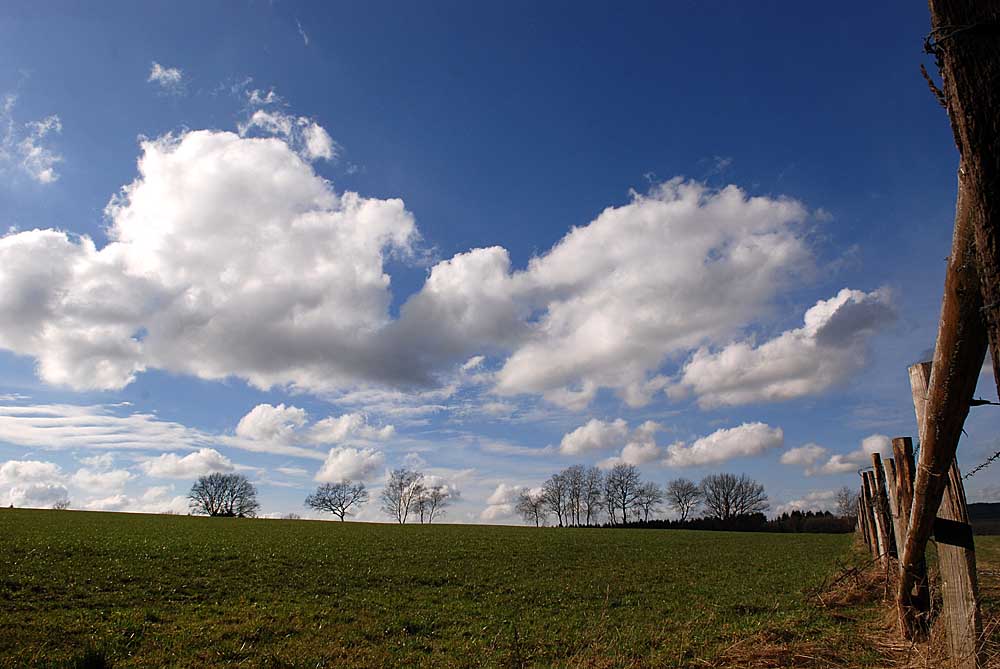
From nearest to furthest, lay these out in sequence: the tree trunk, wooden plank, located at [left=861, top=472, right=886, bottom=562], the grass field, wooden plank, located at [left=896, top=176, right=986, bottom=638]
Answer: the tree trunk
wooden plank, located at [left=896, top=176, right=986, bottom=638]
the grass field
wooden plank, located at [left=861, top=472, right=886, bottom=562]

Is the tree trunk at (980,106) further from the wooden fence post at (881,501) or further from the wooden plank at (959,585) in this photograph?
the wooden fence post at (881,501)

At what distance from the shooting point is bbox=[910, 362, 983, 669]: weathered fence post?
18.8 feet

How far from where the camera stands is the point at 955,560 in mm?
5902

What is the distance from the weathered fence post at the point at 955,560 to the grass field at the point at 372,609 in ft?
5.45

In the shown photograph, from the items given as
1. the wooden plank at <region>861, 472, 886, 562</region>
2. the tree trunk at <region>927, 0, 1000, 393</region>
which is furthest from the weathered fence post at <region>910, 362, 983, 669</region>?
the wooden plank at <region>861, 472, 886, 562</region>

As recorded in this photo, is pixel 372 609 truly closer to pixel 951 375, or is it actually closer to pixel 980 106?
pixel 951 375

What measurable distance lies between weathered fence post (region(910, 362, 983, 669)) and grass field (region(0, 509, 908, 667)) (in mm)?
1661

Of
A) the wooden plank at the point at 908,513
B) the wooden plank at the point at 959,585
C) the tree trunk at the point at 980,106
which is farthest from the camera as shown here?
the wooden plank at the point at 908,513

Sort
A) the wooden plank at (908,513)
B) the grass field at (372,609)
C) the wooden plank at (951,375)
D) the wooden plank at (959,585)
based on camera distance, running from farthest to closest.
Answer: the grass field at (372,609) < the wooden plank at (908,513) < the wooden plank at (959,585) < the wooden plank at (951,375)

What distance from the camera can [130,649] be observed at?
467 inches

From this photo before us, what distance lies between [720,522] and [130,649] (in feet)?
379

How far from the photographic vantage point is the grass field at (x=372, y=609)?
36.5 ft

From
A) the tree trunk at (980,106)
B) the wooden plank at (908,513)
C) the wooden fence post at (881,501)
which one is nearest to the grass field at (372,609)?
the wooden plank at (908,513)

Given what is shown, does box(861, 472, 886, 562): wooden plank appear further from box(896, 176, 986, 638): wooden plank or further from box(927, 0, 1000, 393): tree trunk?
box(927, 0, 1000, 393): tree trunk
